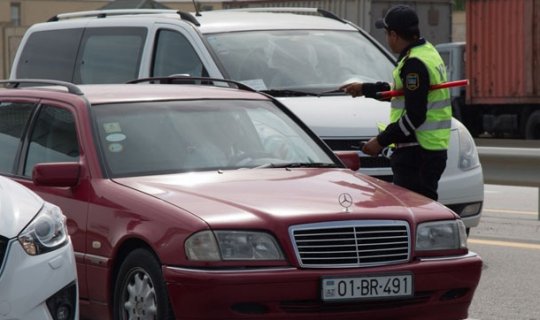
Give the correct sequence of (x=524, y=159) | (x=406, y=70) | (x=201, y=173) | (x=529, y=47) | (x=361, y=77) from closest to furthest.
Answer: (x=201, y=173)
(x=406, y=70)
(x=361, y=77)
(x=524, y=159)
(x=529, y=47)

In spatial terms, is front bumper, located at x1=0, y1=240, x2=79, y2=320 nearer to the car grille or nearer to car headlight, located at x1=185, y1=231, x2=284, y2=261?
car headlight, located at x1=185, y1=231, x2=284, y2=261

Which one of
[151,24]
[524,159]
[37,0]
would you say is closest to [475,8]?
[524,159]

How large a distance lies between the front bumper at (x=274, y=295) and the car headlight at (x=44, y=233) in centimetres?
52

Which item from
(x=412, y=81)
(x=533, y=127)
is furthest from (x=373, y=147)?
(x=533, y=127)

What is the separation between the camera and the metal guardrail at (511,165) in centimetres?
1440

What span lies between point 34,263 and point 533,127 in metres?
24.7

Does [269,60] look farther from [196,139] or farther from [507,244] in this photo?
[196,139]

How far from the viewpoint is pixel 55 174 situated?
7371 millimetres

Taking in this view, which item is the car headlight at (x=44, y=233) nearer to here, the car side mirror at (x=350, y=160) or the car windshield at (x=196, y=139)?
the car windshield at (x=196, y=139)

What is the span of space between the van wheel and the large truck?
929 inches

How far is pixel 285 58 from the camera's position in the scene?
12.0 metres

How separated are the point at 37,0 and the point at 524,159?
54.0m

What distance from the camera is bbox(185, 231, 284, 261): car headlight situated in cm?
657

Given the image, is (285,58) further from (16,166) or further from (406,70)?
(16,166)
